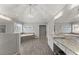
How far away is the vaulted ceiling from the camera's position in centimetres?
114

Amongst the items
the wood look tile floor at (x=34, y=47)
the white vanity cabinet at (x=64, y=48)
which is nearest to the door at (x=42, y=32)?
the wood look tile floor at (x=34, y=47)

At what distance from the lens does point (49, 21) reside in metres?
1.30

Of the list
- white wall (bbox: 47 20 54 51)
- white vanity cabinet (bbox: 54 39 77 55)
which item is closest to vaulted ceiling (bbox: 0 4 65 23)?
white wall (bbox: 47 20 54 51)

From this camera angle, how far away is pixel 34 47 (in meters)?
1.32

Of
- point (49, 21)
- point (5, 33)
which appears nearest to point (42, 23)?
point (49, 21)

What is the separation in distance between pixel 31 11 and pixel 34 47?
0.55m

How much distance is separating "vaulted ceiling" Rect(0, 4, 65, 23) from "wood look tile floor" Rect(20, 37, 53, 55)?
303mm

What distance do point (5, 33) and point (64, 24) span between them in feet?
2.89

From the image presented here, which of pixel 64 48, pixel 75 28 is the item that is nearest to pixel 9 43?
pixel 64 48

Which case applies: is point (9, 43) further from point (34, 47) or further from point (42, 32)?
point (42, 32)

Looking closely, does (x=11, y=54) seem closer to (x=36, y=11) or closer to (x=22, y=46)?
(x=22, y=46)

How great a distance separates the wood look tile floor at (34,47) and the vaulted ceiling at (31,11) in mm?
303

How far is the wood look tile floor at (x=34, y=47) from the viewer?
48.4 inches

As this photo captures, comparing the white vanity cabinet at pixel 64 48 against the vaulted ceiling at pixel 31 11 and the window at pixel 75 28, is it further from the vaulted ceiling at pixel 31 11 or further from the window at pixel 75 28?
the vaulted ceiling at pixel 31 11
